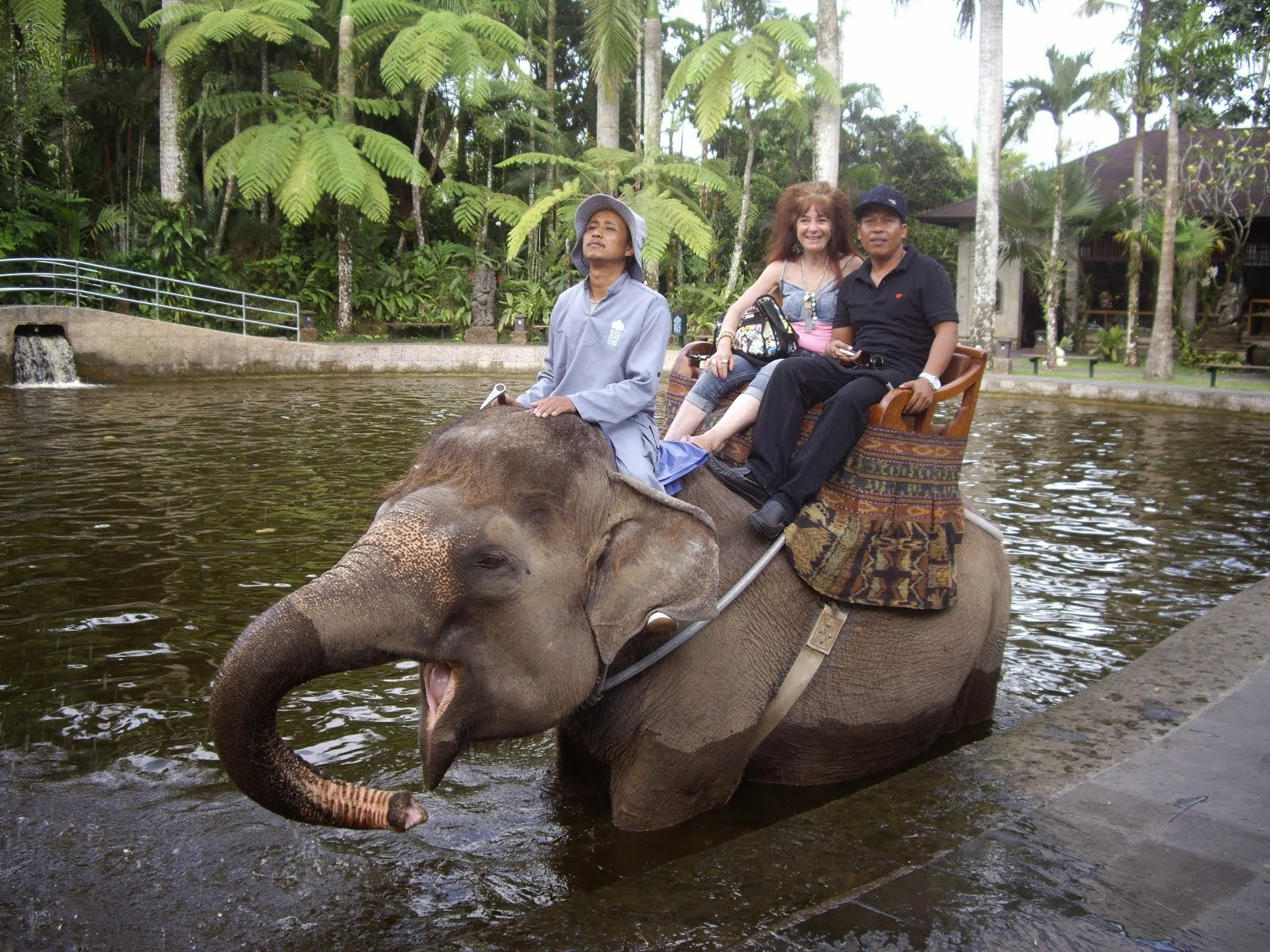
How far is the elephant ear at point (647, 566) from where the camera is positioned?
10.1 ft

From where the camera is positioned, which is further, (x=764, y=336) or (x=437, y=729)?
(x=764, y=336)

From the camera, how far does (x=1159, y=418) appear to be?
1567 centimetres

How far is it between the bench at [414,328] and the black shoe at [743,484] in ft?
73.9

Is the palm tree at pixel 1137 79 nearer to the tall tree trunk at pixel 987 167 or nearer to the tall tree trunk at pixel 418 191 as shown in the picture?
the tall tree trunk at pixel 987 167

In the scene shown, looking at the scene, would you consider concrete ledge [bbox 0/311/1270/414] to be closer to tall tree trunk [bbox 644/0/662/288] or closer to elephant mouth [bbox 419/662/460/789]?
tall tree trunk [bbox 644/0/662/288]

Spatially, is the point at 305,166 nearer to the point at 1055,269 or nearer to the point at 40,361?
the point at 40,361

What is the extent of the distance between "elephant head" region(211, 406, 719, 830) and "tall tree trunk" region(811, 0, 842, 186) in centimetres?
1997

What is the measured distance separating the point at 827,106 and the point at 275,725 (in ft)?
70.8

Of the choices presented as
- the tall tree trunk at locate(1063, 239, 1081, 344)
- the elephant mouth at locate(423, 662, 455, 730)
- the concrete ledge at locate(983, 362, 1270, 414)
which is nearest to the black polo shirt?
the elephant mouth at locate(423, 662, 455, 730)

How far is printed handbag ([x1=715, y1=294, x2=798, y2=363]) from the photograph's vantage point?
14.3ft

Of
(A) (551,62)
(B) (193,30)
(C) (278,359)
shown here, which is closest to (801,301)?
(C) (278,359)

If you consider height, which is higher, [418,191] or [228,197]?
[418,191]

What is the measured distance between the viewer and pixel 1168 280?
19.5 metres

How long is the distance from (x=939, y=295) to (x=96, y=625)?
14.2ft
